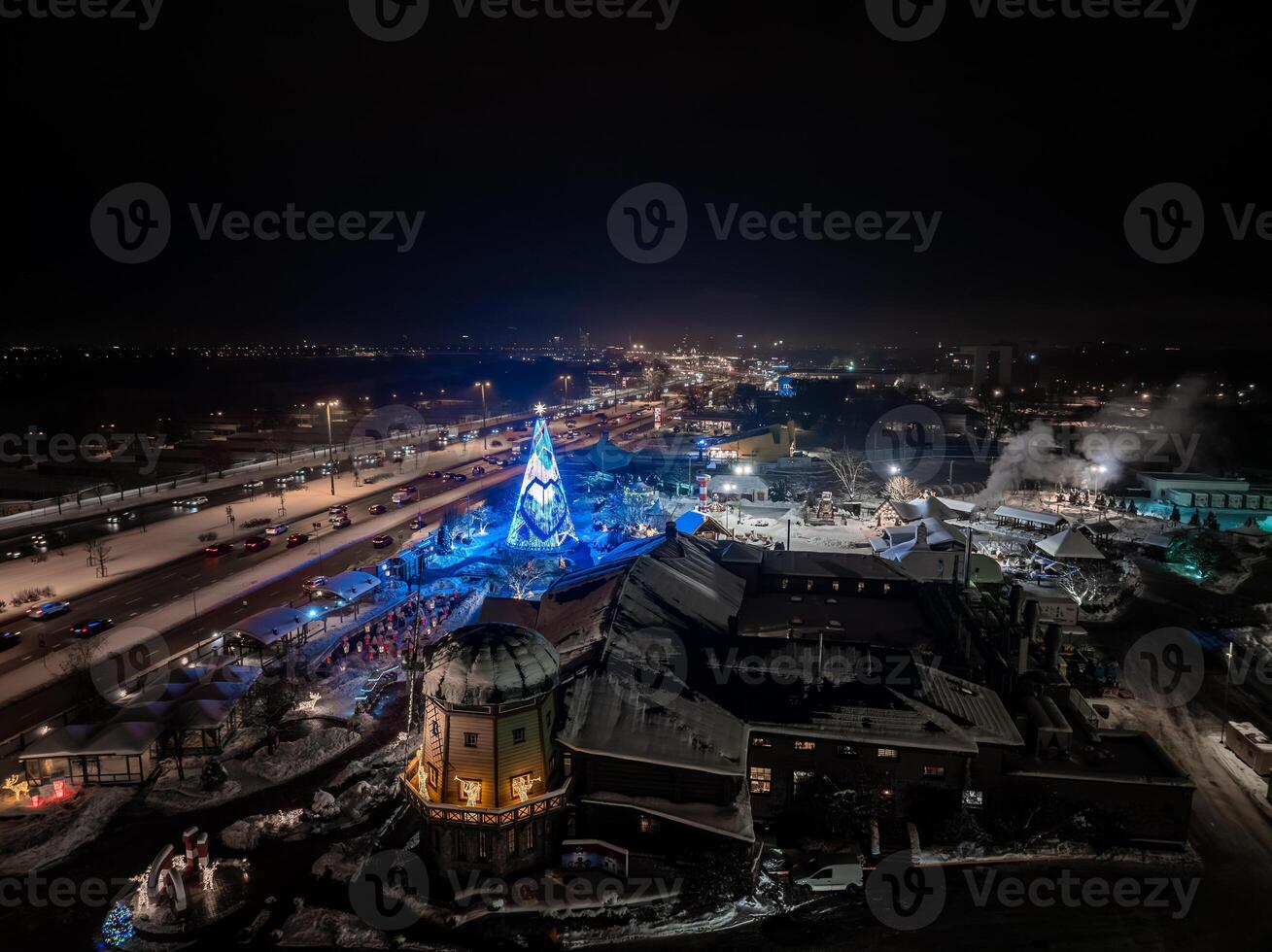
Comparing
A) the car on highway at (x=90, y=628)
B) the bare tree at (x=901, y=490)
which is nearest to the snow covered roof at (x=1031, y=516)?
the bare tree at (x=901, y=490)

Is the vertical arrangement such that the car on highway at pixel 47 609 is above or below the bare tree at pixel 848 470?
below

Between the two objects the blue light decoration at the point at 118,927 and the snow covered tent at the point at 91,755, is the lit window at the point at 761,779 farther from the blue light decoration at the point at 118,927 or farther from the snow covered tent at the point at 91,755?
the snow covered tent at the point at 91,755

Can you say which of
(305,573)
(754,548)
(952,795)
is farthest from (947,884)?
(305,573)

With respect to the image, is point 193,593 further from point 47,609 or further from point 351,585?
point 351,585

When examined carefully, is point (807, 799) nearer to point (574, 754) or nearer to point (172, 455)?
point (574, 754)

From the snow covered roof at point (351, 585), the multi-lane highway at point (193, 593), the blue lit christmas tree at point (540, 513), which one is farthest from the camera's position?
the blue lit christmas tree at point (540, 513)

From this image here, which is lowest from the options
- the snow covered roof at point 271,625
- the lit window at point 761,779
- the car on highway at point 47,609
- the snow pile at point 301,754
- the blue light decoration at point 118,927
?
the blue light decoration at point 118,927
